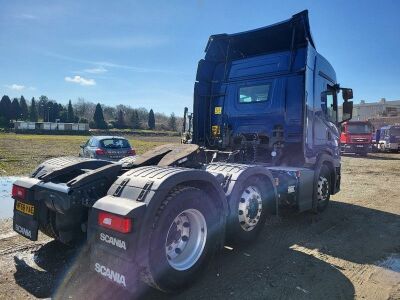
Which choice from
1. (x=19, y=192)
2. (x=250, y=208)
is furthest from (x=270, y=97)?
(x=19, y=192)

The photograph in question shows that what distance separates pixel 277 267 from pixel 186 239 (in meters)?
1.26

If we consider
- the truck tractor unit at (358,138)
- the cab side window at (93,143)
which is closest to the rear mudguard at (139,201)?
the cab side window at (93,143)

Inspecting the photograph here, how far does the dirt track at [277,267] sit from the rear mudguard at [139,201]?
0.72 meters

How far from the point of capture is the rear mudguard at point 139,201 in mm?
2994

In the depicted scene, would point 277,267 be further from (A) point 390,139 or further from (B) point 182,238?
(A) point 390,139

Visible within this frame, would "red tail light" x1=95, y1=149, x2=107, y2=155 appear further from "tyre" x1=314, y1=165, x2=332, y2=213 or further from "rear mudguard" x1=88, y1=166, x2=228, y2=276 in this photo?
"rear mudguard" x1=88, y1=166, x2=228, y2=276

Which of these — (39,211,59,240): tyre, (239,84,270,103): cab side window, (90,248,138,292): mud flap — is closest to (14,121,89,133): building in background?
(239,84,270,103): cab side window

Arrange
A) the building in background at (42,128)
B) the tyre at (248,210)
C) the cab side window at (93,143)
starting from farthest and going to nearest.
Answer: the building in background at (42,128) → the cab side window at (93,143) → the tyre at (248,210)

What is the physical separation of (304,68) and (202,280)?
4109mm

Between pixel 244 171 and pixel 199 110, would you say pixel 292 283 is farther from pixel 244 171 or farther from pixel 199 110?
pixel 199 110

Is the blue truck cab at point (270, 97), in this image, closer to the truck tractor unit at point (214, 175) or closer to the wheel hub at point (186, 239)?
the truck tractor unit at point (214, 175)

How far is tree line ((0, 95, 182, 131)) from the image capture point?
85875 mm

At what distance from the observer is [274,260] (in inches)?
174

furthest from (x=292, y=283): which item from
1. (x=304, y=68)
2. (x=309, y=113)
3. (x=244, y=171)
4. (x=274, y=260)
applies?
(x=304, y=68)
